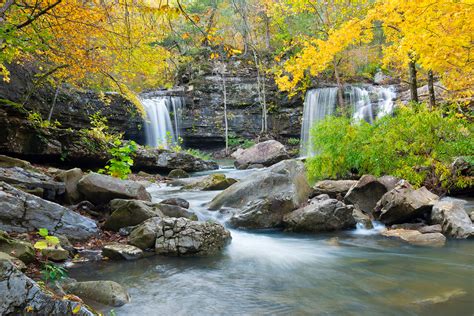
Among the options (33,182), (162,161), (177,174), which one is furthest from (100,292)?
(162,161)

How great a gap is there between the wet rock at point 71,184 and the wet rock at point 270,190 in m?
2.77

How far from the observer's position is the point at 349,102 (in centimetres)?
2223

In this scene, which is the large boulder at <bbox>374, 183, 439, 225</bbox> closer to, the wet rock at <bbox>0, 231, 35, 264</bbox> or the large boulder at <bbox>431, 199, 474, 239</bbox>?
the large boulder at <bbox>431, 199, 474, 239</bbox>

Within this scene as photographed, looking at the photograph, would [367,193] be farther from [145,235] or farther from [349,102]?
[349,102]

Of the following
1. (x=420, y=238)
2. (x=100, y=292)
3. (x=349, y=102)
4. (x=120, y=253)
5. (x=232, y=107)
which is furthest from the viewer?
A: (x=232, y=107)

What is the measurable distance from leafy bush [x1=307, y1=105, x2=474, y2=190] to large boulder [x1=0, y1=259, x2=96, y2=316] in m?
7.42

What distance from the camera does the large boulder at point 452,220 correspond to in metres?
5.88

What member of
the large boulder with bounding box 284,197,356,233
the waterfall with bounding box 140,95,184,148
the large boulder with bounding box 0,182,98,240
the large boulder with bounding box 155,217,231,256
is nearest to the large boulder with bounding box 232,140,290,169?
the waterfall with bounding box 140,95,184,148

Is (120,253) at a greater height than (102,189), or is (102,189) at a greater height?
(102,189)

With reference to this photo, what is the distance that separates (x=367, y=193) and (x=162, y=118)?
17.6 meters

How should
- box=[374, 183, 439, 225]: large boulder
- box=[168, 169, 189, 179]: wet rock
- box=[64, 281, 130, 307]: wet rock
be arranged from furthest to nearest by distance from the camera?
box=[168, 169, 189, 179]: wet rock
box=[374, 183, 439, 225]: large boulder
box=[64, 281, 130, 307]: wet rock

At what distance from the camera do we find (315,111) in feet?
75.2

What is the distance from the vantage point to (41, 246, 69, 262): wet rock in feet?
14.7

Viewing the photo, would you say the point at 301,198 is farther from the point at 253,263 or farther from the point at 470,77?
the point at 470,77
